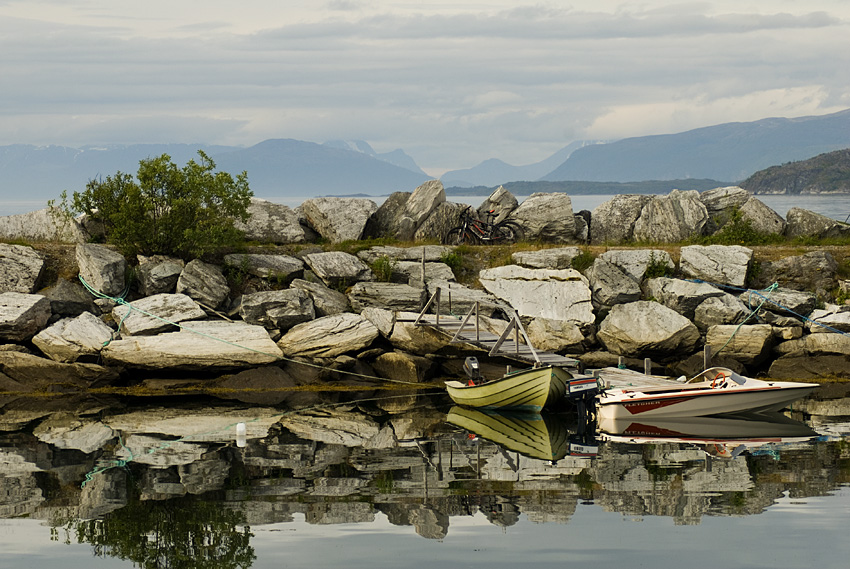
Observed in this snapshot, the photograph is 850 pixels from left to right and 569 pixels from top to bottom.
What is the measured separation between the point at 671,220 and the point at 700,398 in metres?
12.5

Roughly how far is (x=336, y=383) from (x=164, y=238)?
7.67 m

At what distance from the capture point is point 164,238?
1174 inches

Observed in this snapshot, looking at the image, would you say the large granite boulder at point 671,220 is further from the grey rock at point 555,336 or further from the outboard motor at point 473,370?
the outboard motor at point 473,370

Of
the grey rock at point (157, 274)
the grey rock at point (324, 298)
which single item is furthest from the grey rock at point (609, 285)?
the grey rock at point (157, 274)

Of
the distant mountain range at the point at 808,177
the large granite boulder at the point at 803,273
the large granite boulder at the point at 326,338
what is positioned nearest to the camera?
the large granite boulder at the point at 326,338

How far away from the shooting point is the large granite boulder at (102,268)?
28.2m

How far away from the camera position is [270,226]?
108 ft

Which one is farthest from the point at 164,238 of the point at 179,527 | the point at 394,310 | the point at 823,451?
the point at 823,451

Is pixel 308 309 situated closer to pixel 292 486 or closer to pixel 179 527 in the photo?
pixel 292 486

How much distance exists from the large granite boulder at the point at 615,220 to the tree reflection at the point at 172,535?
73.9 feet

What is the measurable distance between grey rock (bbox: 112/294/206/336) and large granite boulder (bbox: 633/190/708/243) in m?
16.0

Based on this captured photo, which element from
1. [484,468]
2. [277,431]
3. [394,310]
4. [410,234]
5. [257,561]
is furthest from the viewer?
[410,234]

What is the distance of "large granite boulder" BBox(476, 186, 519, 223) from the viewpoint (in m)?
35.0

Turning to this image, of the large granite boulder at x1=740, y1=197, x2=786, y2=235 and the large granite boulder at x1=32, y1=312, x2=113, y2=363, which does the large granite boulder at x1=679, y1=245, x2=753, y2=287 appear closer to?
the large granite boulder at x1=740, y1=197, x2=786, y2=235
